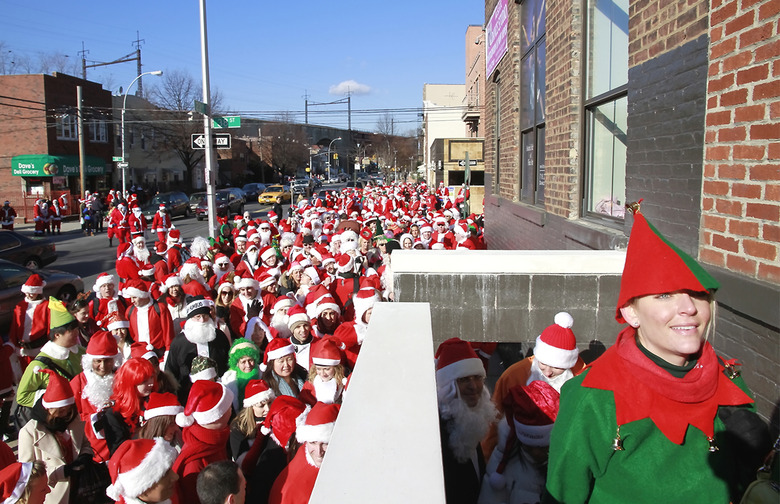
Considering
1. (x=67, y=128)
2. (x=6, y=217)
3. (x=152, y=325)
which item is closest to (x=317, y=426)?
(x=152, y=325)

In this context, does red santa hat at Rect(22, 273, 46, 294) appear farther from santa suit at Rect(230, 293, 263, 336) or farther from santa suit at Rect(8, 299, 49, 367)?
santa suit at Rect(230, 293, 263, 336)

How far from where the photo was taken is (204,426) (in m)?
3.75

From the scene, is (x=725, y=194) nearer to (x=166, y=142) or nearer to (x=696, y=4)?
(x=696, y=4)

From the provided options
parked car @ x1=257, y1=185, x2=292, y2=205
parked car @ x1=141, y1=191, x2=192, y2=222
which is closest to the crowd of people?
parked car @ x1=141, y1=191, x2=192, y2=222

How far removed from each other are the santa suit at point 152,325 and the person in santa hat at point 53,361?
29.4 inches

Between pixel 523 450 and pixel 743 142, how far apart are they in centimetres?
186

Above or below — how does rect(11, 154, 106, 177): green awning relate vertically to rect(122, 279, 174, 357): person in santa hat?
above

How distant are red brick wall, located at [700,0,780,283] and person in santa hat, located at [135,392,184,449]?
3461 mm

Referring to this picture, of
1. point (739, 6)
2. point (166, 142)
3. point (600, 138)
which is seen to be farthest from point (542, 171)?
point (166, 142)

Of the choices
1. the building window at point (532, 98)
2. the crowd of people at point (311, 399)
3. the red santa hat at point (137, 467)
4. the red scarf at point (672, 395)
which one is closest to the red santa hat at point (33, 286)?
the crowd of people at point (311, 399)

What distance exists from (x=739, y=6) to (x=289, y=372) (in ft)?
13.1

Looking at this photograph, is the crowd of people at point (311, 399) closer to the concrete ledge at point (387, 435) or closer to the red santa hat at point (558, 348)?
the red santa hat at point (558, 348)

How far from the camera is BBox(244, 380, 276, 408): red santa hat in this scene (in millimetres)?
4117

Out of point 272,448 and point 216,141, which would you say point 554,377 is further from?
point 216,141
